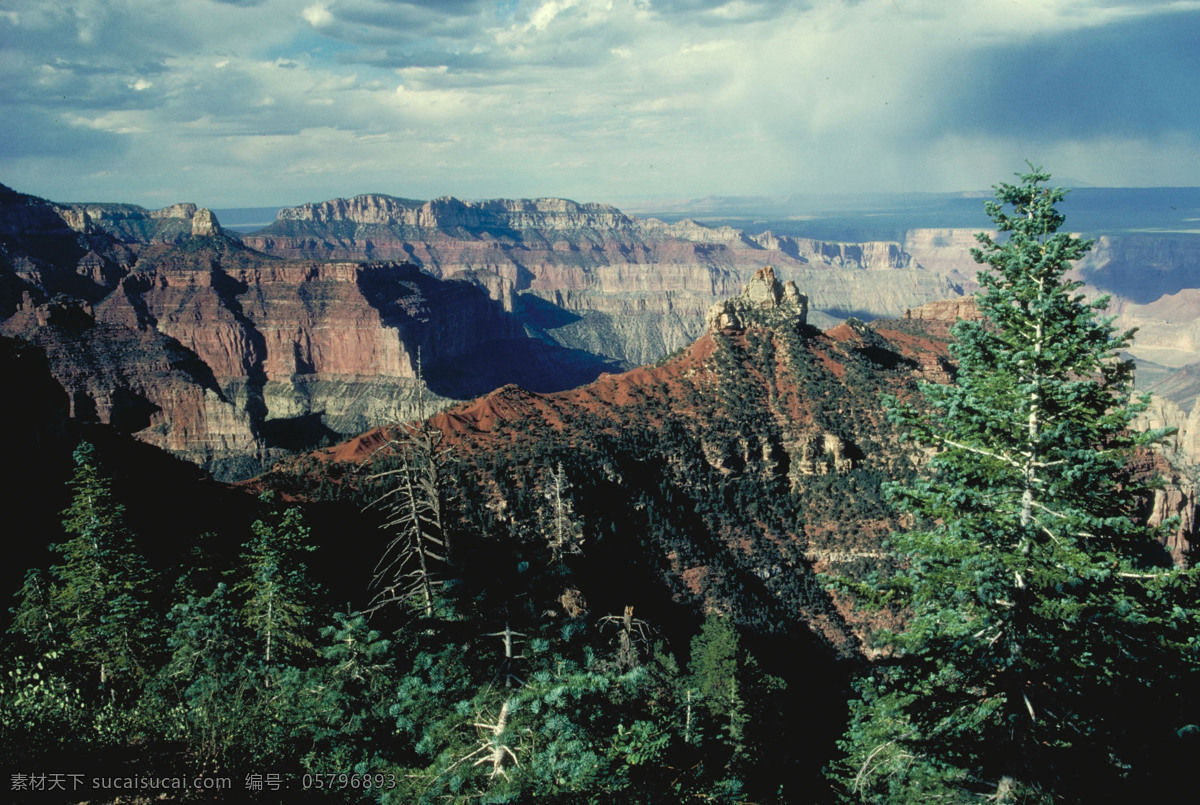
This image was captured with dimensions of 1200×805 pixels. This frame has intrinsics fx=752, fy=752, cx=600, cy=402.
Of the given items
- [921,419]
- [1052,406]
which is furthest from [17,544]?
[1052,406]

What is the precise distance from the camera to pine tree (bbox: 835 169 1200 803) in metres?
13.5

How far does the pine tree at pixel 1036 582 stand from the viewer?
13531mm

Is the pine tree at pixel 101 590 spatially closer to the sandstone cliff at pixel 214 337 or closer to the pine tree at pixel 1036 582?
the pine tree at pixel 1036 582

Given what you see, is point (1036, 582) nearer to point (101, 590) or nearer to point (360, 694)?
point (360, 694)

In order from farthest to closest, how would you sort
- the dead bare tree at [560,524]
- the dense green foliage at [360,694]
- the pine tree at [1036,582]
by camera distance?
1. the dead bare tree at [560,524]
2. the pine tree at [1036,582]
3. the dense green foliage at [360,694]

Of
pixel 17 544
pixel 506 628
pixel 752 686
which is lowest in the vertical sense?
pixel 752 686

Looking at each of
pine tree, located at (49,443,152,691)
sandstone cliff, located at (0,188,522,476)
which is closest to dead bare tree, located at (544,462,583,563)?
pine tree, located at (49,443,152,691)

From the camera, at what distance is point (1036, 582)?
43.7 ft

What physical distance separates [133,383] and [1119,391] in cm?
15402

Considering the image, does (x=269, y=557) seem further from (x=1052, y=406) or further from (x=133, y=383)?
(x=133, y=383)

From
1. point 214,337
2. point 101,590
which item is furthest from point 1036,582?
point 214,337

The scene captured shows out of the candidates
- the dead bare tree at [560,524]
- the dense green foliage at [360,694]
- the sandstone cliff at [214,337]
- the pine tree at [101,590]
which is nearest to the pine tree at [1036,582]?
the dense green foliage at [360,694]

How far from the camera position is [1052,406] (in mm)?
14234

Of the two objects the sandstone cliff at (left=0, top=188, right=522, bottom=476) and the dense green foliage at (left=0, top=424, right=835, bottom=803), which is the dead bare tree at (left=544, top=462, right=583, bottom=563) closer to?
the dense green foliage at (left=0, top=424, right=835, bottom=803)
